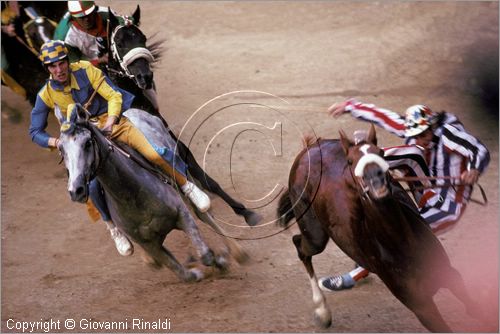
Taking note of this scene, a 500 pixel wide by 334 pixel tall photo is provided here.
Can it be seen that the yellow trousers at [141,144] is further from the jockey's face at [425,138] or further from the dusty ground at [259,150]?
the jockey's face at [425,138]

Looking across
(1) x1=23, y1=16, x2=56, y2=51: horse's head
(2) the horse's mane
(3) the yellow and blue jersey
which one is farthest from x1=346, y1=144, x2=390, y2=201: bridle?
(1) x1=23, y1=16, x2=56, y2=51: horse's head

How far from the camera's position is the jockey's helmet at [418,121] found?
5.79 meters

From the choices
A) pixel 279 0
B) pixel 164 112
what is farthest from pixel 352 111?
pixel 279 0

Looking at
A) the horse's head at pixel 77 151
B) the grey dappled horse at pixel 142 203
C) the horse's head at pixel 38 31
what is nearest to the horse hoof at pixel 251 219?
the grey dappled horse at pixel 142 203

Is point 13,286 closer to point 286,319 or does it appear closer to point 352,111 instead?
point 286,319

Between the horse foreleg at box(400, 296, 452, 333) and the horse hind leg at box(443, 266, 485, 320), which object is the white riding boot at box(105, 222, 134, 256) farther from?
the horse hind leg at box(443, 266, 485, 320)

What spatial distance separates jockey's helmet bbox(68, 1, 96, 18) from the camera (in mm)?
8219

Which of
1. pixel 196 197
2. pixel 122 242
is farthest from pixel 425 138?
pixel 122 242

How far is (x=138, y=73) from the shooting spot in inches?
303

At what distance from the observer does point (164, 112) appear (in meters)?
11.1

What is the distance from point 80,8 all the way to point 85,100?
187cm

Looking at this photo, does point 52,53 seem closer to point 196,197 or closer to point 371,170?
point 196,197

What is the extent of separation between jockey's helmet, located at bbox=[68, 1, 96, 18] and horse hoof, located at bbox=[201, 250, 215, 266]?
3388 mm

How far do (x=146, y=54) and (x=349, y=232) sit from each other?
11.1 ft
